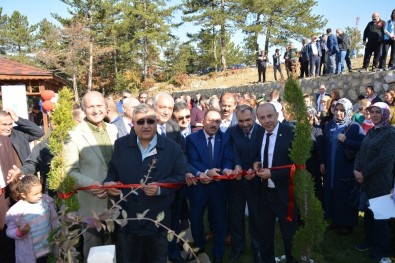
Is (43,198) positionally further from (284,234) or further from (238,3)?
(238,3)

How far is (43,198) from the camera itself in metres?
3.43

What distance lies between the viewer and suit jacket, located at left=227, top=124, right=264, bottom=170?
3.89 meters

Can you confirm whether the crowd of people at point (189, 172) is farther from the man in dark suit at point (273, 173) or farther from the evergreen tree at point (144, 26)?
the evergreen tree at point (144, 26)

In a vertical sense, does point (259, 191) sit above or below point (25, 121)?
below

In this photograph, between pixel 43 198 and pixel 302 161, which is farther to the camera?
pixel 43 198

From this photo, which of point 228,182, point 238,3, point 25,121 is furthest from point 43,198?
point 238,3

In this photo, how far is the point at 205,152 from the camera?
159 inches

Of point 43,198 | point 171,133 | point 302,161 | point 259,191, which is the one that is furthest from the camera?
point 171,133

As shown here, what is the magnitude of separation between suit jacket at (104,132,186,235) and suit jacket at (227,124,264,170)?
116 centimetres

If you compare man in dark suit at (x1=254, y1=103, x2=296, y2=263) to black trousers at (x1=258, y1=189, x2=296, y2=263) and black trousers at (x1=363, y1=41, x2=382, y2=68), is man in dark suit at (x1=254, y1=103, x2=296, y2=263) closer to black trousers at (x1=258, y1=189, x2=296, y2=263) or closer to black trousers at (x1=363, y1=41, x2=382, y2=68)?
black trousers at (x1=258, y1=189, x2=296, y2=263)

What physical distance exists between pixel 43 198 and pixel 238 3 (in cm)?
3404

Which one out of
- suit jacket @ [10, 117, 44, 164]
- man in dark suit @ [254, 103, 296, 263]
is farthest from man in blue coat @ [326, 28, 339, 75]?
suit jacket @ [10, 117, 44, 164]

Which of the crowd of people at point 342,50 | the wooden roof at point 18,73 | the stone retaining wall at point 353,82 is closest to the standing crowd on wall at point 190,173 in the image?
the crowd of people at point 342,50

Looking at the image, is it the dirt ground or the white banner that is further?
the dirt ground
